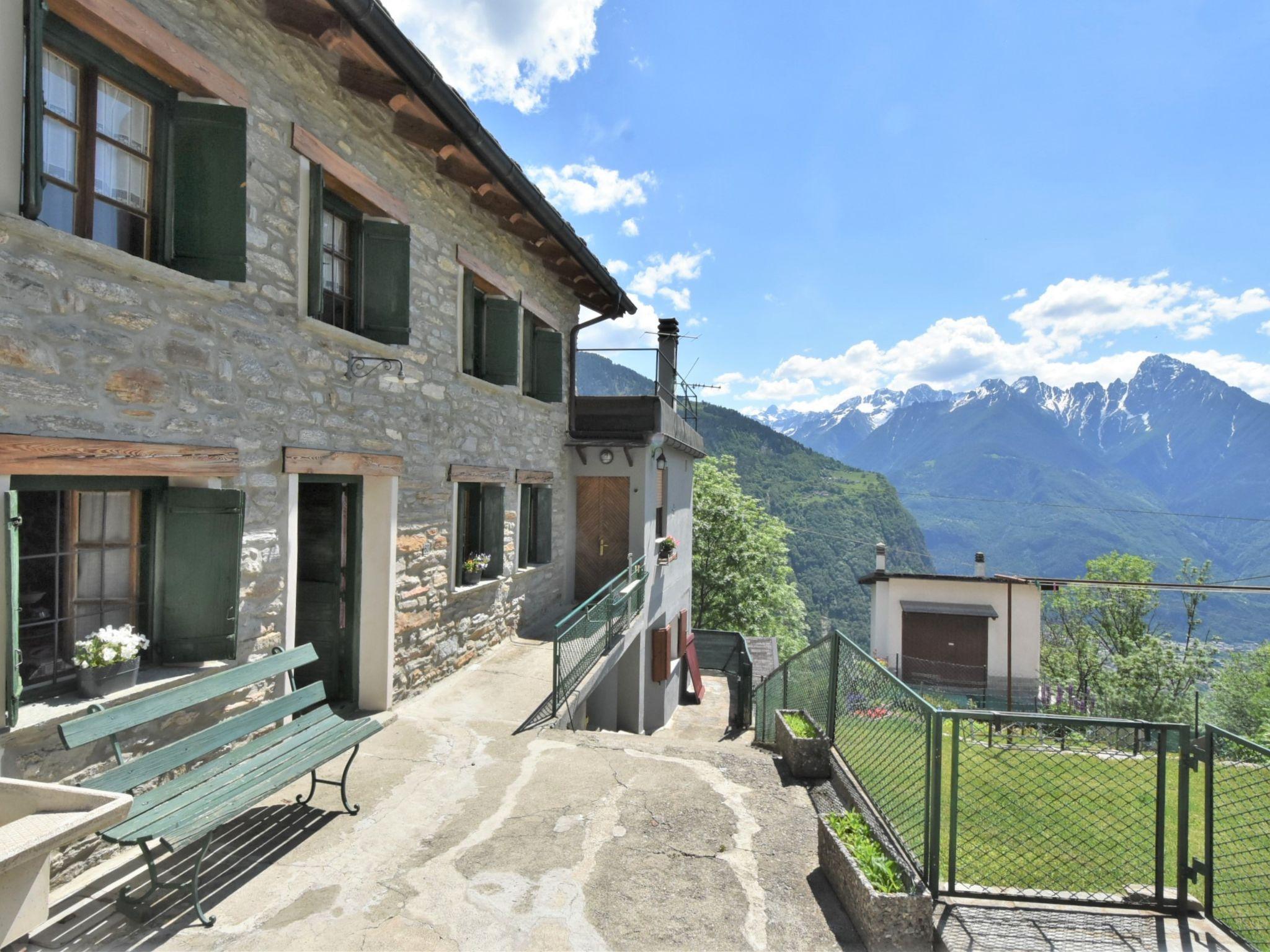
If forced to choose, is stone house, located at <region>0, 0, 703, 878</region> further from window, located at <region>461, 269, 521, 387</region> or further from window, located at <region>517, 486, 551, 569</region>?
window, located at <region>517, 486, 551, 569</region>

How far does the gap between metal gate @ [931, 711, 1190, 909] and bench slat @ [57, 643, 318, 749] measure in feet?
13.3

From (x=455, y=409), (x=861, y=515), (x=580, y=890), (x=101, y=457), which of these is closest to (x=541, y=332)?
(x=455, y=409)

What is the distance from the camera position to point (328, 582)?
615 centimetres

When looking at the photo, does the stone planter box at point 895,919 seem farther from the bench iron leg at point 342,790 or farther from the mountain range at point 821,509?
the mountain range at point 821,509

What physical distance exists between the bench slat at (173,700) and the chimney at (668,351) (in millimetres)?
9668

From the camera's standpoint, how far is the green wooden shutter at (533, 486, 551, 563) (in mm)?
10297

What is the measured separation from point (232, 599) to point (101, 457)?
1.20 m

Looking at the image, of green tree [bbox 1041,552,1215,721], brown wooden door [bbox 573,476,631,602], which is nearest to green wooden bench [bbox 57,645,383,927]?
brown wooden door [bbox 573,476,631,602]

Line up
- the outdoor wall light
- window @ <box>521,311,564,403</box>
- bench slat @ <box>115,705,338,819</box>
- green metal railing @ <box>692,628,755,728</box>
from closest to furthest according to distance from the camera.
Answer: bench slat @ <box>115,705,338,819</box> → the outdoor wall light → window @ <box>521,311,564,403</box> → green metal railing @ <box>692,628,755,728</box>

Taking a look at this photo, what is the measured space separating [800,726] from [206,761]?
4423mm

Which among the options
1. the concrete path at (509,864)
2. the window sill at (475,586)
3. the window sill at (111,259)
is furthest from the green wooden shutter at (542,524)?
the window sill at (111,259)

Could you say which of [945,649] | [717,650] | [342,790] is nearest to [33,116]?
[342,790]

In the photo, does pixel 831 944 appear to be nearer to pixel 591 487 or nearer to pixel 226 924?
pixel 226 924

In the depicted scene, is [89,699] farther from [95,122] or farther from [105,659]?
[95,122]
